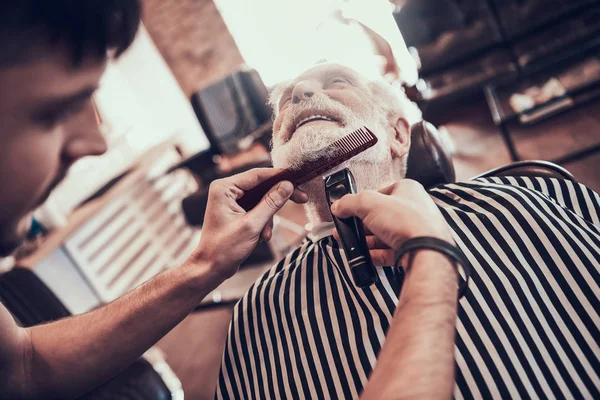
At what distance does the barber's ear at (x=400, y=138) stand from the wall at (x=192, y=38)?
143 inches

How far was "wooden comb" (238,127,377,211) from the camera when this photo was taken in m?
1.09

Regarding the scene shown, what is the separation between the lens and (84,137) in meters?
0.67

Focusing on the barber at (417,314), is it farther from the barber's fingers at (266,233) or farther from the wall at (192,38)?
the wall at (192,38)

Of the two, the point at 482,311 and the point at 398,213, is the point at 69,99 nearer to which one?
the point at 398,213

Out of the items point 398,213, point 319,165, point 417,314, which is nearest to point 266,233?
point 319,165

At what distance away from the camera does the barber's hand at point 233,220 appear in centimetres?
110

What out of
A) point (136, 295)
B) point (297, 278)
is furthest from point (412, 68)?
point (136, 295)

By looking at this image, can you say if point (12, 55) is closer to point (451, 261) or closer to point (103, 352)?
point (451, 261)

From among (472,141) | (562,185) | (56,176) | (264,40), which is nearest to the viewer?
(56,176)

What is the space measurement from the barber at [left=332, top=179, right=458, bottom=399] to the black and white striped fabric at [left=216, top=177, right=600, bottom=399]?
230mm

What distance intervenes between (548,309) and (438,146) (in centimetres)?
76

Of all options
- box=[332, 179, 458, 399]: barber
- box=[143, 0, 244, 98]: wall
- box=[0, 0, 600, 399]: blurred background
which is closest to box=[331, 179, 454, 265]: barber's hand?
box=[332, 179, 458, 399]: barber

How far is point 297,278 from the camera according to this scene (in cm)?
131

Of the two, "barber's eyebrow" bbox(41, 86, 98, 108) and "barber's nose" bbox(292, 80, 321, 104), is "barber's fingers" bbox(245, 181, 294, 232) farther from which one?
"barber's eyebrow" bbox(41, 86, 98, 108)
